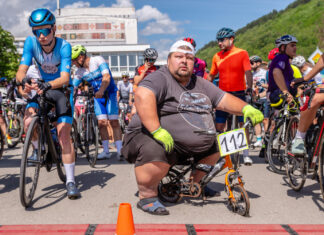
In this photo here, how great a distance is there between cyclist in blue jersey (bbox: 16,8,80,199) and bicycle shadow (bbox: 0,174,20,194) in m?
0.96

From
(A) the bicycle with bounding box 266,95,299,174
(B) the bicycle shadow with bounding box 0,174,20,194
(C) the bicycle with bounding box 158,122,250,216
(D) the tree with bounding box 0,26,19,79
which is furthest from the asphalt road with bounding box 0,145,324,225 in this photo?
(D) the tree with bounding box 0,26,19,79

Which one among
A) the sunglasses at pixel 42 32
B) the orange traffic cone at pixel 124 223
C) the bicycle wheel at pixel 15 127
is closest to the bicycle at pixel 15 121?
the bicycle wheel at pixel 15 127

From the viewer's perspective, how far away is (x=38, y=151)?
3.95 metres

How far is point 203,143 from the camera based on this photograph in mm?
3531

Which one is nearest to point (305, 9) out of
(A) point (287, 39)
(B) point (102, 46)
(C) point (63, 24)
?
(B) point (102, 46)

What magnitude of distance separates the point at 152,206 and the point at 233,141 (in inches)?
42.0

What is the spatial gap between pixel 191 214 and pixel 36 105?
240 cm

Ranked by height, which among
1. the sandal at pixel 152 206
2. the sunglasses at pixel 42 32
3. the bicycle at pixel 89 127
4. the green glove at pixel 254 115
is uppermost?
the sunglasses at pixel 42 32

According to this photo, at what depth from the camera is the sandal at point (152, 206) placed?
3412 millimetres

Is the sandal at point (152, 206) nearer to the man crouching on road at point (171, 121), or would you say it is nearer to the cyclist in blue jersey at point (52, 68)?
the man crouching on road at point (171, 121)

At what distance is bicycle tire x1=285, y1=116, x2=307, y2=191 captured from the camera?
13.2 ft

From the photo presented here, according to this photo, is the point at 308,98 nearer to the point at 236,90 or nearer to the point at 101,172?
the point at 236,90

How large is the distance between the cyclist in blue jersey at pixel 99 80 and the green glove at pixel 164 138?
2.97 metres

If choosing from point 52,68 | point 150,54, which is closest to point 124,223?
point 52,68
